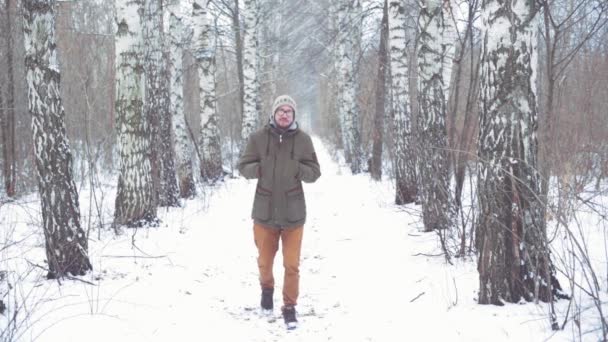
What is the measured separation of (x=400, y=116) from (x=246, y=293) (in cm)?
512

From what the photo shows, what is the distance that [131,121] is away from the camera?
22.1ft

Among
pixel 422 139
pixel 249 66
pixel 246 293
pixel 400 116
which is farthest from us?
pixel 249 66

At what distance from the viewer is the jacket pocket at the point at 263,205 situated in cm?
402

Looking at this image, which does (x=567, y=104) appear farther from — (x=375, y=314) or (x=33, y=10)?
(x=33, y=10)

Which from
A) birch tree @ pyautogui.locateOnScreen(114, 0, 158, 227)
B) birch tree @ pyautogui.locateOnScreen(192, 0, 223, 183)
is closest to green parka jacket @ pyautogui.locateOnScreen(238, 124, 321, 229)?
birch tree @ pyautogui.locateOnScreen(114, 0, 158, 227)

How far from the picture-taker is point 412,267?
5.12m

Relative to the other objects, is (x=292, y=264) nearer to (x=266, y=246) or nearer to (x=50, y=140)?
(x=266, y=246)

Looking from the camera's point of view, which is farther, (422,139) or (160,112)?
(160,112)

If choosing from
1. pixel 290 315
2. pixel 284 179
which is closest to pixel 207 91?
pixel 284 179

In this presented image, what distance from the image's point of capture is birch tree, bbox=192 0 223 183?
477 inches

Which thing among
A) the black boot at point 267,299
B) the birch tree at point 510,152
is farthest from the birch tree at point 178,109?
the birch tree at point 510,152

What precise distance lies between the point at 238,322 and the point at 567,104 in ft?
30.1

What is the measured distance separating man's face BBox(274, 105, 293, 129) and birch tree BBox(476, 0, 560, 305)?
1521 millimetres

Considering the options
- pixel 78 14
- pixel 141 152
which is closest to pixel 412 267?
pixel 141 152
